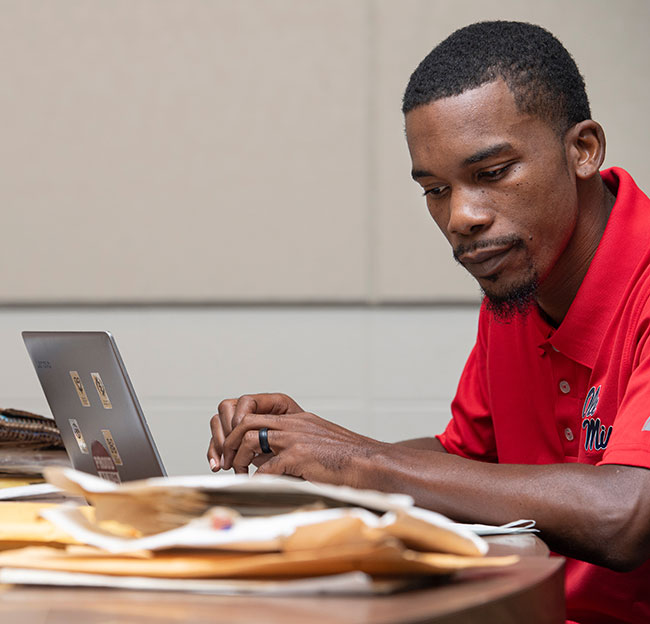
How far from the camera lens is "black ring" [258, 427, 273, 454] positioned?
87cm

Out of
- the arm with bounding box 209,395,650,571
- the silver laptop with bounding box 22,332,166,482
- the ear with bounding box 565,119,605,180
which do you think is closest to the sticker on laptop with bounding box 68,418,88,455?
the silver laptop with bounding box 22,332,166,482

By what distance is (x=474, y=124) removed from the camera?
1040 mm

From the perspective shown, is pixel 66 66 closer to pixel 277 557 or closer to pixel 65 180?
pixel 65 180

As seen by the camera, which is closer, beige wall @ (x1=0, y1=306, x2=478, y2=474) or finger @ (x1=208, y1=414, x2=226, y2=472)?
finger @ (x1=208, y1=414, x2=226, y2=472)

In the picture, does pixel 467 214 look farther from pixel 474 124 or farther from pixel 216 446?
pixel 216 446

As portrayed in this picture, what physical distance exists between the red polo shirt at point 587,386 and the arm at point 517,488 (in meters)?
0.05

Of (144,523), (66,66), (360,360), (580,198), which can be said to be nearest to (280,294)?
(360,360)

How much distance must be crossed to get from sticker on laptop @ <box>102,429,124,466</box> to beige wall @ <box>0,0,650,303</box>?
4.40ft

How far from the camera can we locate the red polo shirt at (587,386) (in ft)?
3.12

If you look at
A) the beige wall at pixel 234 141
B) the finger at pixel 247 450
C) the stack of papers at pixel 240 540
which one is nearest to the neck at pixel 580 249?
Answer: the finger at pixel 247 450

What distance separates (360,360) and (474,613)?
1.81 meters

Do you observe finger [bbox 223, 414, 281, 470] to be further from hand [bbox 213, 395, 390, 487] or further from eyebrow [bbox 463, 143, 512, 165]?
eyebrow [bbox 463, 143, 512, 165]

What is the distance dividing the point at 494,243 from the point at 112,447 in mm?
519

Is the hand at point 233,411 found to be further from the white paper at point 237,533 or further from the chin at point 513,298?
the white paper at point 237,533
